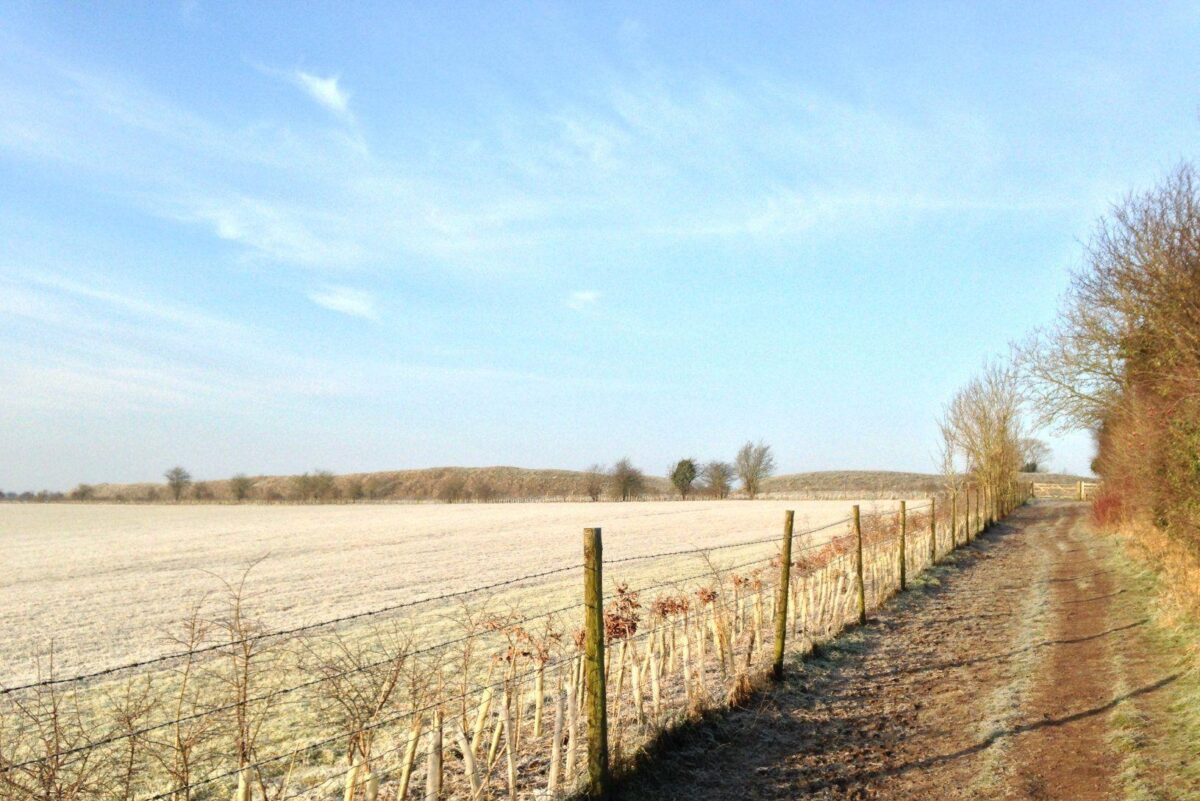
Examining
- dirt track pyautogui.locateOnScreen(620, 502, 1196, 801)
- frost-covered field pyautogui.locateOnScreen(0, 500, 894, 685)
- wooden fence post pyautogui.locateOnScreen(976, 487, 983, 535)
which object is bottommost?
Answer: frost-covered field pyautogui.locateOnScreen(0, 500, 894, 685)

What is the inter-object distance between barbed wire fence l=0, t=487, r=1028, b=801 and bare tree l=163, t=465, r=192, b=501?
14939cm

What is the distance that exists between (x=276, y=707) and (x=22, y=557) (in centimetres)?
3551

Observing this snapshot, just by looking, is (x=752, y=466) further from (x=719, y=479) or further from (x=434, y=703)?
(x=434, y=703)

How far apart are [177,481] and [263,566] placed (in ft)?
444

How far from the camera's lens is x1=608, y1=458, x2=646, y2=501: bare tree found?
349 ft

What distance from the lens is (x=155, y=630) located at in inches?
680

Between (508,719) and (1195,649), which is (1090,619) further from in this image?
(508,719)

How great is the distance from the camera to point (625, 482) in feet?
348

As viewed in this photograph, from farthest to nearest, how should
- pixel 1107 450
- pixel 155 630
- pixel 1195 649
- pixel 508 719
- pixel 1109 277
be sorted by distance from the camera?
pixel 1107 450, pixel 1109 277, pixel 155 630, pixel 1195 649, pixel 508 719

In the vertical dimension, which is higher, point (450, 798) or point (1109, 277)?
point (1109, 277)

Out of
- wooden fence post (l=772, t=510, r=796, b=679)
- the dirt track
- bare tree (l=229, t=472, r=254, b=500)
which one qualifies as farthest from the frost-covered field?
bare tree (l=229, t=472, r=254, b=500)

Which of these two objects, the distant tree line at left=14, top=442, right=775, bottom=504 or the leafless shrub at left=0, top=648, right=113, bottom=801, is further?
the distant tree line at left=14, top=442, right=775, bottom=504

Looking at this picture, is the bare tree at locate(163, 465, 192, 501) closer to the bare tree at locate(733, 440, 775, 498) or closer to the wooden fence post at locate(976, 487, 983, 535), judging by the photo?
the bare tree at locate(733, 440, 775, 498)

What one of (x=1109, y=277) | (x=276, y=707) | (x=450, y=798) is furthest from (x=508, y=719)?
(x=1109, y=277)
